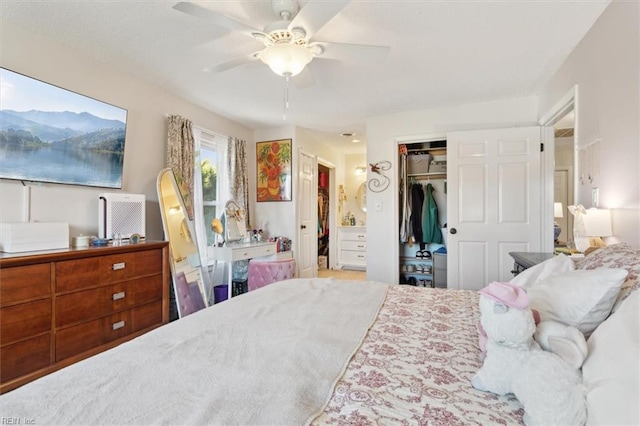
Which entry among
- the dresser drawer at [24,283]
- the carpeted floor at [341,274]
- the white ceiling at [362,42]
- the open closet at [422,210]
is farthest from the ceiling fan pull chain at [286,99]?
the carpeted floor at [341,274]

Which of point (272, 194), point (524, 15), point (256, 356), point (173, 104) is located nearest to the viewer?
point (256, 356)

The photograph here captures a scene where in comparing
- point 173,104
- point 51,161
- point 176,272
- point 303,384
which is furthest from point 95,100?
point 303,384

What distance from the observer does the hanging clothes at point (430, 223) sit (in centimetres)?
399

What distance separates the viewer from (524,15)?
1.78 metres

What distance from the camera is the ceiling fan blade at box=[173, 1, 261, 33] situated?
1309mm

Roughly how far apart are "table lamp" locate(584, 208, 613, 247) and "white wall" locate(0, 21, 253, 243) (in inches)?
130

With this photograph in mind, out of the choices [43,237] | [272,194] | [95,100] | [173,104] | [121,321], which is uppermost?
[173,104]

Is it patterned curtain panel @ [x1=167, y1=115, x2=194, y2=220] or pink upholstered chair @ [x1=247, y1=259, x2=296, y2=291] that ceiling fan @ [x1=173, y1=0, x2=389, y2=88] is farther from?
pink upholstered chair @ [x1=247, y1=259, x2=296, y2=291]

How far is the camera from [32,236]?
5.83ft

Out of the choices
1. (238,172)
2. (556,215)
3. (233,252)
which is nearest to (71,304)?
(233,252)

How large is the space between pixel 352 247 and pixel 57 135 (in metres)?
4.47

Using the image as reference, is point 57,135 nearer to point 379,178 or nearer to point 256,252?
point 256,252

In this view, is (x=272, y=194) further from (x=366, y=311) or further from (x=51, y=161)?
(x=366, y=311)

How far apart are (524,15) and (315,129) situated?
2862 mm
